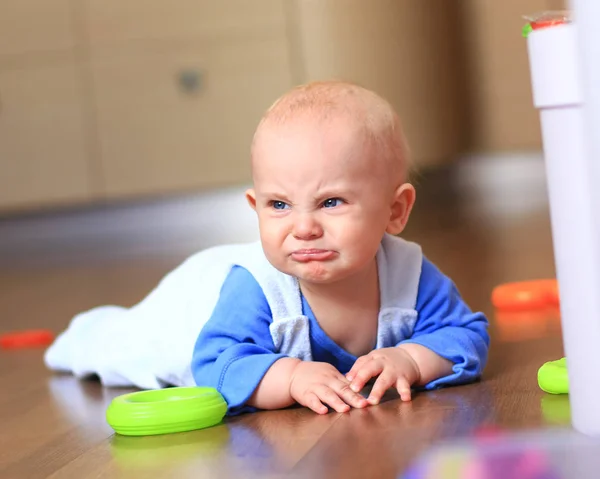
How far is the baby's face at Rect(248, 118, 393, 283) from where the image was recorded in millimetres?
1116

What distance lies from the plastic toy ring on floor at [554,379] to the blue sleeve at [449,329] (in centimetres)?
10

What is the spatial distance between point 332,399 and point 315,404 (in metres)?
0.02

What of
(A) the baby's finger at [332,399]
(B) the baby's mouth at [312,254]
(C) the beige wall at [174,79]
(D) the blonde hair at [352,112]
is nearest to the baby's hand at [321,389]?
(A) the baby's finger at [332,399]

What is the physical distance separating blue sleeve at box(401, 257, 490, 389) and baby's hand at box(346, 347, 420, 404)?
0.04m

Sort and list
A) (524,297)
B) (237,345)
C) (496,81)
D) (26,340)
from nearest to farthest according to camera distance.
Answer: (237,345), (524,297), (26,340), (496,81)

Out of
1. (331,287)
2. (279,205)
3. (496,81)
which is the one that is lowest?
(331,287)

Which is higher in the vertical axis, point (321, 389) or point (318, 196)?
point (318, 196)

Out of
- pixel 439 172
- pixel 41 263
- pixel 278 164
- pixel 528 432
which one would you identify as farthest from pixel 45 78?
pixel 528 432

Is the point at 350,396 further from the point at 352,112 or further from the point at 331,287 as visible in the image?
the point at 352,112

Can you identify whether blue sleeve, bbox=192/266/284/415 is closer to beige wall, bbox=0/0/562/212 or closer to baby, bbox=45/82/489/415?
baby, bbox=45/82/489/415

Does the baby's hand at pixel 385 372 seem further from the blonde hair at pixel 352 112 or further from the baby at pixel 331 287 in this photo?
the blonde hair at pixel 352 112

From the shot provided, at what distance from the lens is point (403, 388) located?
113cm

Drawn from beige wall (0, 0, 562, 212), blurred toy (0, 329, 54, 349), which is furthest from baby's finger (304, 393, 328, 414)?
beige wall (0, 0, 562, 212)

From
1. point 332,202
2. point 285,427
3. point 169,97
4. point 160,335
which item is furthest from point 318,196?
point 169,97
